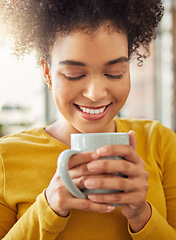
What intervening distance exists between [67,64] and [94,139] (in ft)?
0.96

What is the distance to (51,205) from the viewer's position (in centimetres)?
73

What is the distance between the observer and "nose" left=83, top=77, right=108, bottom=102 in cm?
82

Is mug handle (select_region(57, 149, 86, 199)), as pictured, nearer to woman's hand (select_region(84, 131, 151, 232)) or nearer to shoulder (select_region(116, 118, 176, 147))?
woman's hand (select_region(84, 131, 151, 232))

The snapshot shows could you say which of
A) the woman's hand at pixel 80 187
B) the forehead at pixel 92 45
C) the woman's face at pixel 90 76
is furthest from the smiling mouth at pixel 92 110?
the woman's hand at pixel 80 187

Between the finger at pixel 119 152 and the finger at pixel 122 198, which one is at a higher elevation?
the finger at pixel 119 152

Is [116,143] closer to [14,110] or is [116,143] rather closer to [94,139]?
[94,139]

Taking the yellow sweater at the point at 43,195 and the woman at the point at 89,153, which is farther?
the yellow sweater at the point at 43,195

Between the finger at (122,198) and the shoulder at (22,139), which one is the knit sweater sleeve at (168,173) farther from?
the shoulder at (22,139)

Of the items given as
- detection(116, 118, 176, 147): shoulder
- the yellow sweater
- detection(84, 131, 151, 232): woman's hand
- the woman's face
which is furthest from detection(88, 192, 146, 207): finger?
detection(116, 118, 176, 147): shoulder

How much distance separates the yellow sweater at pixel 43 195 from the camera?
80cm

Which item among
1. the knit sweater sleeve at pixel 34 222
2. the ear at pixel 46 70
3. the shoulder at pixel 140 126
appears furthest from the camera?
the shoulder at pixel 140 126

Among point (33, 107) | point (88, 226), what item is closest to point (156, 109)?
point (33, 107)

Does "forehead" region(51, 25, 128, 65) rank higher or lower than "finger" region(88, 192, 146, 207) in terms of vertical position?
higher

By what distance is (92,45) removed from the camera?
0.80 meters
